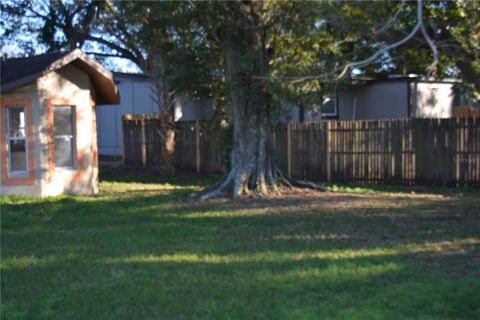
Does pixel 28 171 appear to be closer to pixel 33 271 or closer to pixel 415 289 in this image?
pixel 33 271

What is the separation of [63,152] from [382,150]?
28.1 feet

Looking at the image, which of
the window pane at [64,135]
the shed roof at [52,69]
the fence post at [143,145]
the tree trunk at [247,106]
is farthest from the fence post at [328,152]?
the fence post at [143,145]

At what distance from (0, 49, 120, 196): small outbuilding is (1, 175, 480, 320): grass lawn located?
166 centimetres

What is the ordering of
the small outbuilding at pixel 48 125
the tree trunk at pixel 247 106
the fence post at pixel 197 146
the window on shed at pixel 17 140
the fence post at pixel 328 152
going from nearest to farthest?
the tree trunk at pixel 247 106 < the small outbuilding at pixel 48 125 < the window on shed at pixel 17 140 < the fence post at pixel 328 152 < the fence post at pixel 197 146

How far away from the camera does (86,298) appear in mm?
6324

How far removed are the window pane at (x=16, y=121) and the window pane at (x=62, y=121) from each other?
2.56ft

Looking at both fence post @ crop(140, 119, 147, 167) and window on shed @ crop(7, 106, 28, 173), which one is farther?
fence post @ crop(140, 119, 147, 167)

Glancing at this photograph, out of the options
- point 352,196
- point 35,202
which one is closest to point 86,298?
point 35,202

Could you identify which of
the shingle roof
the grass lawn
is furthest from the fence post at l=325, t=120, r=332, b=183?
the shingle roof

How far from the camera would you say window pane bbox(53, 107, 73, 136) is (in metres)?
15.4

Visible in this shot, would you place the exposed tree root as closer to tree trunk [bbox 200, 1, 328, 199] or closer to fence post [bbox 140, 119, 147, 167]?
tree trunk [bbox 200, 1, 328, 199]

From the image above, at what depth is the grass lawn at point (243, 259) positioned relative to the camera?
5992mm

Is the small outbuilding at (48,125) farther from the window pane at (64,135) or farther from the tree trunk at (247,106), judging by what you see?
the tree trunk at (247,106)

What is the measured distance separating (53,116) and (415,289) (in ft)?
36.7
